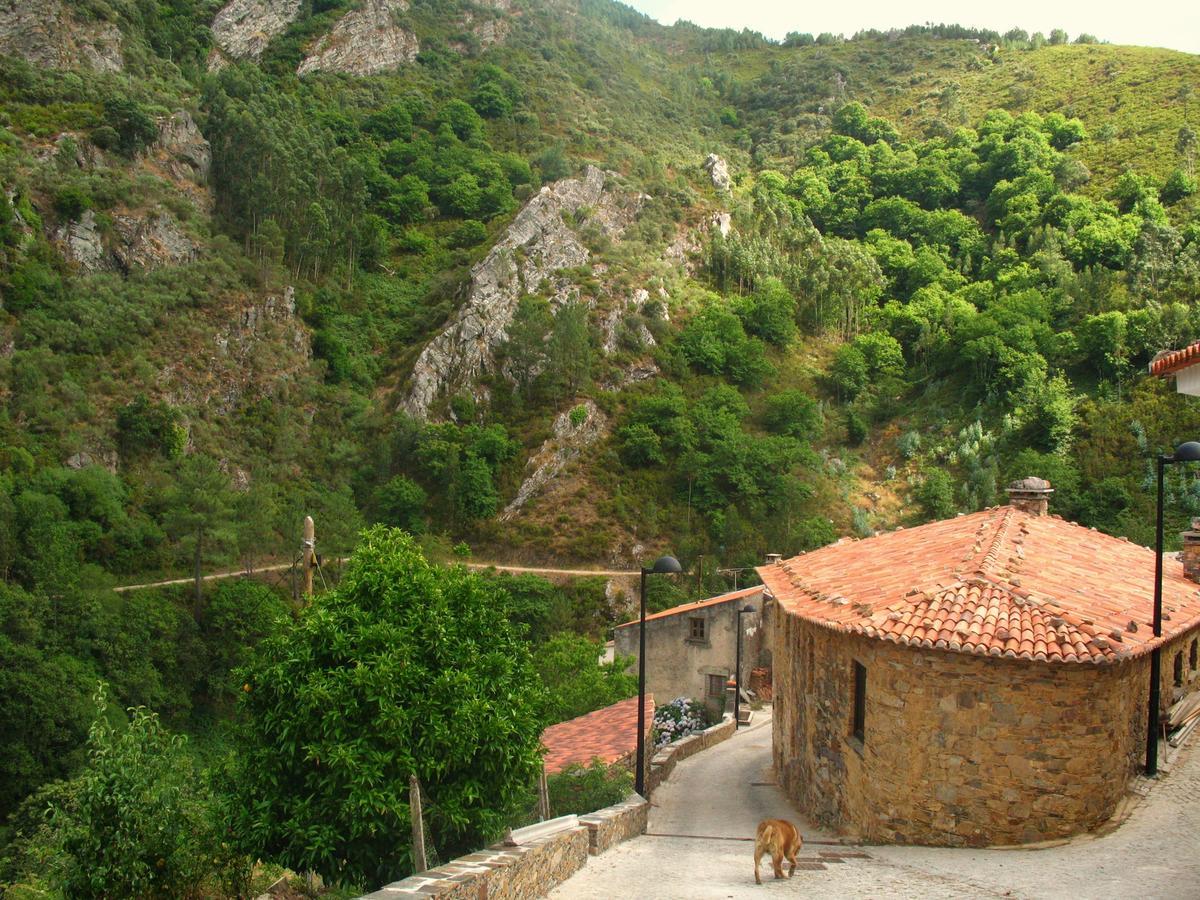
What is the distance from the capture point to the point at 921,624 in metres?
11.5

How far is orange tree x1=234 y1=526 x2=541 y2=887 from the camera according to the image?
10.2 m

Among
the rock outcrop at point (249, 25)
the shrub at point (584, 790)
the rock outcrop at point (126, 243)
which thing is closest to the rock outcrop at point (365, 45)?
the rock outcrop at point (249, 25)

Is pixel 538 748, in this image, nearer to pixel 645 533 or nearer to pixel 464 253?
pixel 645 533

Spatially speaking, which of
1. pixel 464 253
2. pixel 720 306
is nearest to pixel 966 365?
pixel 720 306

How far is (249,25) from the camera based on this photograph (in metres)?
91.1

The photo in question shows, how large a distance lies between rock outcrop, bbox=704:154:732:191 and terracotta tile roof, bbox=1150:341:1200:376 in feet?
245

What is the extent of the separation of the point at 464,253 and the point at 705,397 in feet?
79.5

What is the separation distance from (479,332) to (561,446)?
34.4 ft

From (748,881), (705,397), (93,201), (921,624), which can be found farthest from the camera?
(705,397)

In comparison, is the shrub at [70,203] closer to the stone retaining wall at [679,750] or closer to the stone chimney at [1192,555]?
the stone retaining wall at [679,750]

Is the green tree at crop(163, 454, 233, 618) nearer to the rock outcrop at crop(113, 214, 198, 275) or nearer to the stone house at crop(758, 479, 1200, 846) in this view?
the rock outcrop at crop(113, 214, 198, 275)

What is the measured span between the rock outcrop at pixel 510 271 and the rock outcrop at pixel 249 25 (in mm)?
40740

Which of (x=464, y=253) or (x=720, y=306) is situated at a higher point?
(x=464, y=253)

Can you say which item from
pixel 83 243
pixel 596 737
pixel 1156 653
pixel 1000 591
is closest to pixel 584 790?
pixel 596 737
